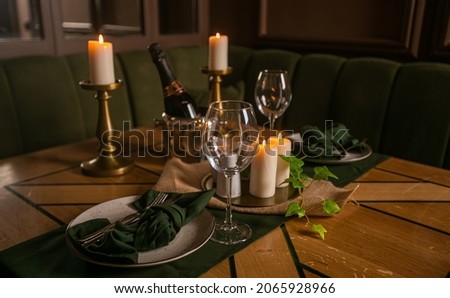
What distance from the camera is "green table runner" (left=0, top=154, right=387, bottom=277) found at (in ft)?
1.99

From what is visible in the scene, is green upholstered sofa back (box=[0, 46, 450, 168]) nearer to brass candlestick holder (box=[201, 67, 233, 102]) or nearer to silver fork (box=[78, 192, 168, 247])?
brass candlestick holder (box=[201, 67, 233, 102])

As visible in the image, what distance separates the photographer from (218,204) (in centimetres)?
80

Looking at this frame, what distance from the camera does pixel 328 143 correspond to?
42.3 inches

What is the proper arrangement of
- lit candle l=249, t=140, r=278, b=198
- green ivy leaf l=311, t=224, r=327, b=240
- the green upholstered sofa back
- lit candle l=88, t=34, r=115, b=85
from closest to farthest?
1. green ivy leaf l=311, t=224, r=327, b=240
2. lit candle l=249, t=140, r=278, b=198
3. lit candle l=88, t=34, r=115, b=85
4. the green upholstered sofa back

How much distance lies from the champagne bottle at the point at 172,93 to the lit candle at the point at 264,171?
1.06ft

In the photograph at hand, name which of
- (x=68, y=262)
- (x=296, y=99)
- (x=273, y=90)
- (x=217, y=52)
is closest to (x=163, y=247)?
(x=68, y=262)

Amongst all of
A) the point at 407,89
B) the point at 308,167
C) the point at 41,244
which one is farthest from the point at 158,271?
the point at 407,89

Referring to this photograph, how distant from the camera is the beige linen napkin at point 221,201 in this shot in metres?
0.78

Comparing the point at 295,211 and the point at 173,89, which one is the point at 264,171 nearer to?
the point at 295,211

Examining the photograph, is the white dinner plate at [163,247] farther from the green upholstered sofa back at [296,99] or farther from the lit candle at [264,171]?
the green upholstered sofa back at [296,99]

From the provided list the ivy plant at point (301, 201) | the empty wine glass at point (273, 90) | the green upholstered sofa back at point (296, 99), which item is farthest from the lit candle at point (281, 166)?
the green upholstered sofa back at point (296, 99)

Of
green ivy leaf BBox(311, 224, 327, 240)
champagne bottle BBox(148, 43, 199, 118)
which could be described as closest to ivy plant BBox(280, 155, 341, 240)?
green ivy leaf BBox(311, 224, 327, 240)

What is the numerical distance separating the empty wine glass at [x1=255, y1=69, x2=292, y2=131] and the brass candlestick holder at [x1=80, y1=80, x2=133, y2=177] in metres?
0.36

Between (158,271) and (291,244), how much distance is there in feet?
0.75
